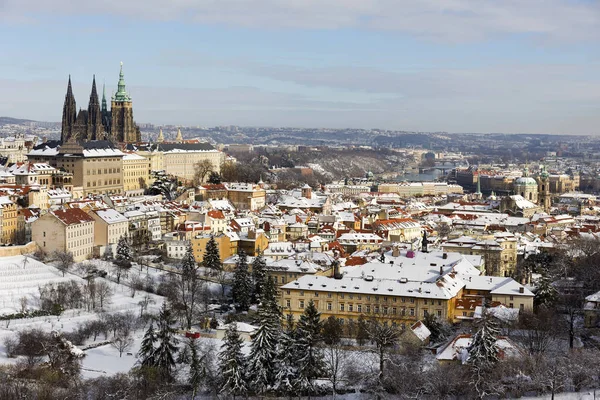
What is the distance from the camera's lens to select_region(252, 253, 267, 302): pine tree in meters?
52.1

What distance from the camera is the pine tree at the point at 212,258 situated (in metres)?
59.9

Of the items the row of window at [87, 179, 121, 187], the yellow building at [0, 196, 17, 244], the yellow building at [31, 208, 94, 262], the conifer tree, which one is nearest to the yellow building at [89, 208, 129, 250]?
the yellow building at [31, 208, 94, 262]

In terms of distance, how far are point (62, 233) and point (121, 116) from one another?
57.2m

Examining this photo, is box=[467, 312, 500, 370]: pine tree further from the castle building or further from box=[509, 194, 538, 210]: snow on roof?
the castle building

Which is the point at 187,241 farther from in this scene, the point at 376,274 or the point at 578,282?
the point at 578,282

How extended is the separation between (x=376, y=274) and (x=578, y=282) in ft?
43.7

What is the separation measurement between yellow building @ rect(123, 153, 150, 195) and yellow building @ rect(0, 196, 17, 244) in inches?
1184

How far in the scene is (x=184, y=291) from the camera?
53812 mm

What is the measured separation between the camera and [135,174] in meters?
97.6

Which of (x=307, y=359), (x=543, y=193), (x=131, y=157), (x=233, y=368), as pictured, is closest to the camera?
(x=233, y=368)

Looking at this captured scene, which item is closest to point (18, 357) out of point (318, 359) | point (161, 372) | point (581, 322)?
point (161, 372)

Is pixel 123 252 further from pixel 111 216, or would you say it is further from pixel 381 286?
pixel 381 286

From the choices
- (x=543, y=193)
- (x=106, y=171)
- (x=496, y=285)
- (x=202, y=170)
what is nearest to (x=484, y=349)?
(x=496, y=285)

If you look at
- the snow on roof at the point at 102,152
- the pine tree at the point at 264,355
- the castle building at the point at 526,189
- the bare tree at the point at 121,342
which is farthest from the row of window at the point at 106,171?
the castle building at the point at 526,189
